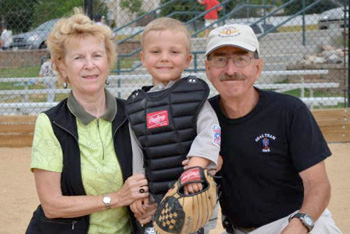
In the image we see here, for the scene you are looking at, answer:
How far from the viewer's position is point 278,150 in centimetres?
291

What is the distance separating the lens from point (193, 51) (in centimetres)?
1282

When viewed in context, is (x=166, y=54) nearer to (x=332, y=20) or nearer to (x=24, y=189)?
(x=24, y=189)

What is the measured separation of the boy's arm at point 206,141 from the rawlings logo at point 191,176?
0.09 meters

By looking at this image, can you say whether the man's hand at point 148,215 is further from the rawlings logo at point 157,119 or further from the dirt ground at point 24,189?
the dirt ground at point 24,189

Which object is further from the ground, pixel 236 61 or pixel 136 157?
pixel 236 61

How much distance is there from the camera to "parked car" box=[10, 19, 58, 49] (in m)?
10.1

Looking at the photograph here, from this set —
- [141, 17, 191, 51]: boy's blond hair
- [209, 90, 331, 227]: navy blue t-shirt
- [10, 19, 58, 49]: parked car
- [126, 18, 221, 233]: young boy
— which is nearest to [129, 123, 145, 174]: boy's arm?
[126, 18, 221, 233]: young boy

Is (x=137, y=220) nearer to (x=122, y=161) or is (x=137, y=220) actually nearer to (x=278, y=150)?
(x=122, y=161)

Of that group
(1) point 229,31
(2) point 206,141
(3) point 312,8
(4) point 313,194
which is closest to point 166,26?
(1) point 229,31

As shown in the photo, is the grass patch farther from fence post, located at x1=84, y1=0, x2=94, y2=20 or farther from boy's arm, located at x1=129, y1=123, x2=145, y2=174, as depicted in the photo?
boy's arm, located at x1=129, y1=123, x2=145, y2=174

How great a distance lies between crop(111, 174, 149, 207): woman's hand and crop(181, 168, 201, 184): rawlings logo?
0.87 ft

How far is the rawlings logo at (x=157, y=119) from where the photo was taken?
9.06ft

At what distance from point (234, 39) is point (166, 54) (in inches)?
13.5

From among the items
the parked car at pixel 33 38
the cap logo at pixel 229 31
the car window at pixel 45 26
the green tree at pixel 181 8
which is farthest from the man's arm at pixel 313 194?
the green tree at pixel 181 8
